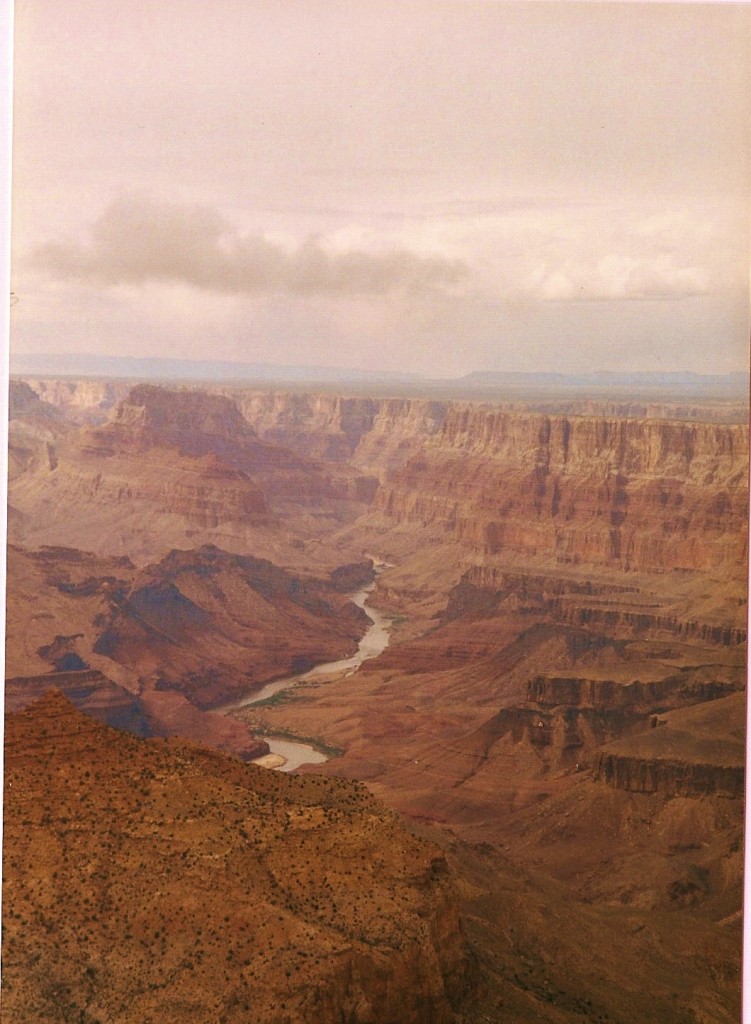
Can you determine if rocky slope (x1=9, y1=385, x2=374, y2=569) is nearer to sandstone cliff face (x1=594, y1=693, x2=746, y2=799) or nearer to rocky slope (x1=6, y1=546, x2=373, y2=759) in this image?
rocky slope (x1=6, y1=546, x2=373, y2=759)

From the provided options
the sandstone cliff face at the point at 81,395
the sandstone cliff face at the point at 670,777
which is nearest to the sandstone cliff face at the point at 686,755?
the sandstone cliff face at the point at 670,777

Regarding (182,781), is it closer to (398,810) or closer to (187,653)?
(398,810)

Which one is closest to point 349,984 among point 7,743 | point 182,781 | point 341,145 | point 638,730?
point 182,781

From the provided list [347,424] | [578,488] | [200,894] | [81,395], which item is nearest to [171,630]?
[81,395]

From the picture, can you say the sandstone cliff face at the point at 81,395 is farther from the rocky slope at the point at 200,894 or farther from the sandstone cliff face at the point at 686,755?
the sandstone cliff face at the point at 686,755

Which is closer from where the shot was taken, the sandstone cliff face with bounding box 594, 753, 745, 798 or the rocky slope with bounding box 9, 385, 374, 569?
the sandstone cliff face with bounding box 594, 753, 745, 798

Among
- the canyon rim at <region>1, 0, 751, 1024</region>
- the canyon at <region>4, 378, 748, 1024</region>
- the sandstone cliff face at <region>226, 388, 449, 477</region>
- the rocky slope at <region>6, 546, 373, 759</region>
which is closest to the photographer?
the canyon at <region>4, 378, 748, 1024</region>

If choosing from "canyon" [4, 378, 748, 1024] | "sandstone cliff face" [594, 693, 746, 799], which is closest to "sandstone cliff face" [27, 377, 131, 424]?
"canyon" [4, 378, 748, 1024]
